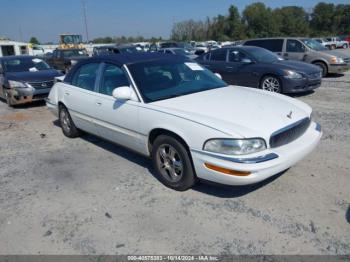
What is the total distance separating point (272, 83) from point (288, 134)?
5.66m

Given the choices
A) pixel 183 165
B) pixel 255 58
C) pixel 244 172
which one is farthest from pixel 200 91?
pixel 255 58

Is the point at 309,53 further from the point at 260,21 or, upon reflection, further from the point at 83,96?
the point at 260,21

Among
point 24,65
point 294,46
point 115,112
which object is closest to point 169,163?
point 115,112

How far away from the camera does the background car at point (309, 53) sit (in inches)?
475

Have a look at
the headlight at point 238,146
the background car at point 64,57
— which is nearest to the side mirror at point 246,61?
the headlight at point 238,146

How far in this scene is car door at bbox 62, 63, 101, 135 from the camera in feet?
16.1

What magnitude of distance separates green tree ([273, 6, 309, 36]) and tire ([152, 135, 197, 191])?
91596 millimetres

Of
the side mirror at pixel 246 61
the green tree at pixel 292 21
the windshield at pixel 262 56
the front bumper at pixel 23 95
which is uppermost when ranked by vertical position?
the green tree at pixel 292 21

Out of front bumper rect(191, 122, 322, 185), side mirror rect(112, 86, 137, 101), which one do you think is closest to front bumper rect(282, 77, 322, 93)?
front bumper rect(191, 122, 322, 185)

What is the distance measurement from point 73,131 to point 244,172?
379 cm

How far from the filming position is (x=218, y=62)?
10.0 meters

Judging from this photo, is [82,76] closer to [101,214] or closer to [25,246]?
[101,214]

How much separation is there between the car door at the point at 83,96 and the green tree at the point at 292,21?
297ft

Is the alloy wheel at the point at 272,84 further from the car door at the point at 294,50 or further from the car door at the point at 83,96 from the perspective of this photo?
the car door at the point at 83,96
